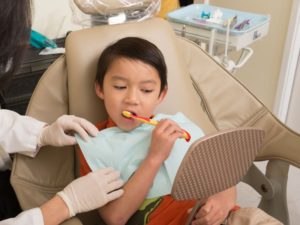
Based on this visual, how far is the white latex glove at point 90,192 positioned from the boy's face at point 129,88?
0.20m

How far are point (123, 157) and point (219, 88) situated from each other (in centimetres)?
47

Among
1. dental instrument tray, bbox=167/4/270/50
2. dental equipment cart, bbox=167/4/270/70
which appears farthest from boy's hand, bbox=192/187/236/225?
dental instrument tray, bbox=167/4/270/50

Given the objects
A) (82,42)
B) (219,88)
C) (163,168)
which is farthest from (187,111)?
(82,42)

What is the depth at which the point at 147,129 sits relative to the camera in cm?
115

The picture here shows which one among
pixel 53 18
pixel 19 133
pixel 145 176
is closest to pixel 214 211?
pixel 145 176

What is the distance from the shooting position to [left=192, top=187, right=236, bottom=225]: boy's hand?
3.44 feet

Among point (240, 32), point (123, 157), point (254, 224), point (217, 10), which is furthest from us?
point (217, 10)

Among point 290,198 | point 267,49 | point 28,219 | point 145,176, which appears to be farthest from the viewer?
point 267,49

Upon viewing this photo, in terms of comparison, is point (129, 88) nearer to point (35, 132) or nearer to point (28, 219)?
point (35, 132)

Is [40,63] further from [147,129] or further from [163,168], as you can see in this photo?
[163,168]

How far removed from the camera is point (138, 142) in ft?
3.66

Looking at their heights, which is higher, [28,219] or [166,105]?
[166,105]

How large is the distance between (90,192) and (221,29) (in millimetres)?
999

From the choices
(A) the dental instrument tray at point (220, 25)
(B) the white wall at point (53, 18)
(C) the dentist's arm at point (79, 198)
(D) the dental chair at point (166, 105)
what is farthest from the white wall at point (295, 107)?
(C) the dentist's arm at point (79, 198)
